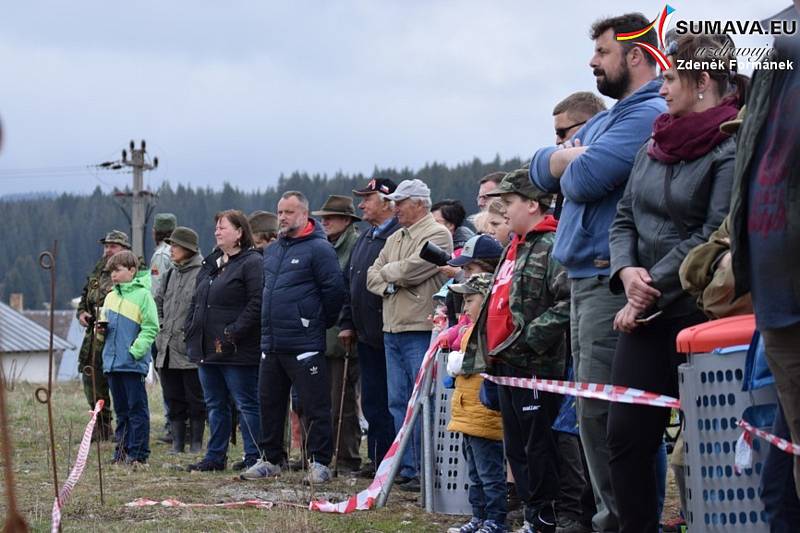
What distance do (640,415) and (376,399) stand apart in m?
5.49

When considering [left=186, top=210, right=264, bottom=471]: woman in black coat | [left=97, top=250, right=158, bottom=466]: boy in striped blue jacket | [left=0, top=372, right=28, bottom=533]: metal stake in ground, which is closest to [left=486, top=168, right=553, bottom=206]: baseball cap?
[left=186, top=210, right=264, bottom=471]: woman in black coat

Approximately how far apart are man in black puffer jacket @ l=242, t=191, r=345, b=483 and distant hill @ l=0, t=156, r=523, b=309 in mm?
86555

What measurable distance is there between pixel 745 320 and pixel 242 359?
256 inches

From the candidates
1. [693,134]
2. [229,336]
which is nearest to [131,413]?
[229,336]

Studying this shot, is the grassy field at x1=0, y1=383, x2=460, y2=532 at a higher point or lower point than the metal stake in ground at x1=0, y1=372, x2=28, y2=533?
lower

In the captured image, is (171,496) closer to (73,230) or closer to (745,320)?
(745,320)

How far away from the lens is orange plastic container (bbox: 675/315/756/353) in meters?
3.88

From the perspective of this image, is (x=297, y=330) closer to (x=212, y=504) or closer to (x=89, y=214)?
(x=212, y=504)

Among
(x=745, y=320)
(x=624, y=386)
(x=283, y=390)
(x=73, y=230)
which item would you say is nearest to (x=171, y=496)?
(x=283, y=390)

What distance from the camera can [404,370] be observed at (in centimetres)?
887

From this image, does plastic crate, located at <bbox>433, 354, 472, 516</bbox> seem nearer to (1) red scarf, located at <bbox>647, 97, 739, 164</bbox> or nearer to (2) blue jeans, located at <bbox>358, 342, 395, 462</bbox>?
(2) blue jeans, located at <bbox>358, 342, 395, 462</bbox>

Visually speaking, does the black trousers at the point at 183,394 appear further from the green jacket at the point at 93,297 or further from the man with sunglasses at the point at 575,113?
the man with sunglasses at the point at 575,113

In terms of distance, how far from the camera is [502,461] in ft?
22.4

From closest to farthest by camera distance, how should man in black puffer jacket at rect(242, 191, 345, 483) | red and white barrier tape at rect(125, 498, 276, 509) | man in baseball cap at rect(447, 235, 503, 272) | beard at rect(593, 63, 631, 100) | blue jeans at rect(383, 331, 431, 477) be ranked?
beard at rect(593, 63, 631, 100)
man in baseball cap at rect(447, 235, 503, 272)
red and white barrier tape at rect(125, 498, 276, 509)
blue jeans at rect(383, 331, 431, 477)
man in black puffer jacket at rect(242, 191, 345, 483)
